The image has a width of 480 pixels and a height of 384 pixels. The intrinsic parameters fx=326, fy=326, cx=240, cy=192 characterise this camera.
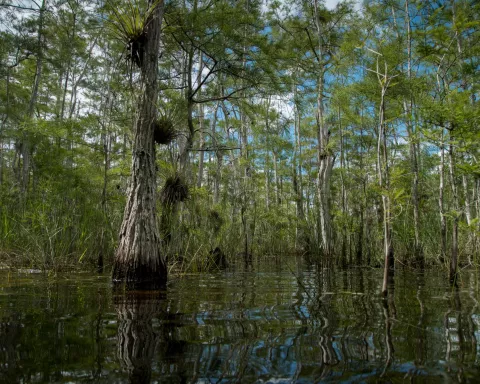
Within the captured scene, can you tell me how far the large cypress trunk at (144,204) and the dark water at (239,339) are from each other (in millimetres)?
791

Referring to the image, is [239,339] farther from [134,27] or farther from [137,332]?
[134,27]

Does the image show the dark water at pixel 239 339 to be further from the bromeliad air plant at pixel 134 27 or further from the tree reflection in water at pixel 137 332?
the bromeliad air plant at pixel 134 27

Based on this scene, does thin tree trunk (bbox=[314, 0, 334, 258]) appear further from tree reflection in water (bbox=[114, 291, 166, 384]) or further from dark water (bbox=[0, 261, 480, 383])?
tree reflection in water (bbox=[114, 291, 166, 384])

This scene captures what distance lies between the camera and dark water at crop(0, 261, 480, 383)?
4.08ft

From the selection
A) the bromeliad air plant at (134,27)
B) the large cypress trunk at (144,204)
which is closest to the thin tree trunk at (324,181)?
the large cypress trunk at (144,204)

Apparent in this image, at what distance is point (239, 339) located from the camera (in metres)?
1.69

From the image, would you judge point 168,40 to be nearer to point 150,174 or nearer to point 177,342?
point 150,174

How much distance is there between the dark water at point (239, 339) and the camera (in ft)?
4.08

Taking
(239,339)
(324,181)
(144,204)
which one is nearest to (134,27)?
(144,204)

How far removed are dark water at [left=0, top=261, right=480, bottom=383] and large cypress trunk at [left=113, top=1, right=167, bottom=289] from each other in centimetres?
79

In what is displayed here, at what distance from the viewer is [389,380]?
1.15 metres

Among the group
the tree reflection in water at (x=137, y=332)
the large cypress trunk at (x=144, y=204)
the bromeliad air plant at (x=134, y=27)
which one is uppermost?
the bromeliad air plant at (x=134, y=27)

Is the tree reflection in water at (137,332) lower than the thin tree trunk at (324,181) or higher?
lower

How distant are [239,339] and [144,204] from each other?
2.75m
